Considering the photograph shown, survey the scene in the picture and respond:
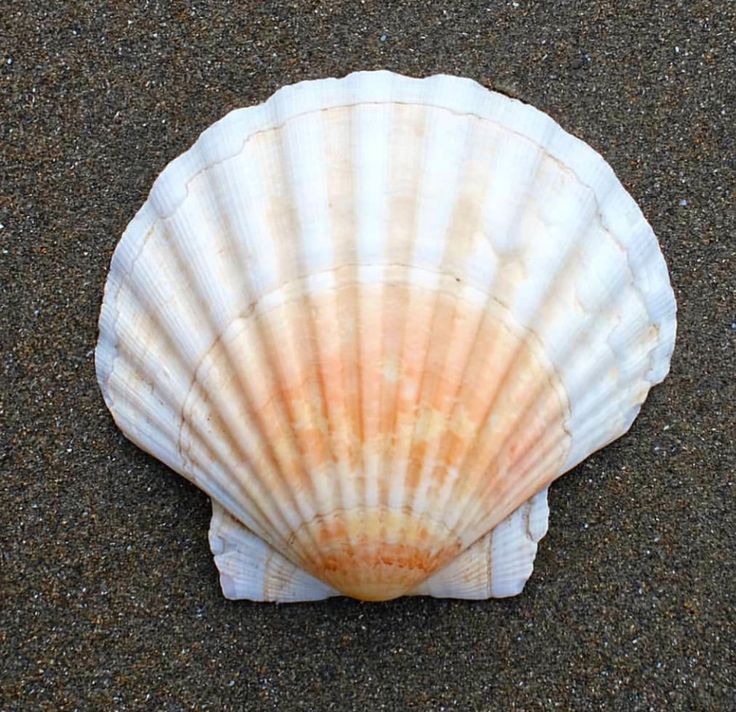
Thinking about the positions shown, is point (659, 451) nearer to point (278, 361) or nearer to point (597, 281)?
point (597, 281)

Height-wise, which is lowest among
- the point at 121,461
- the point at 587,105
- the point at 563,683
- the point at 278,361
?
the point at 563,683

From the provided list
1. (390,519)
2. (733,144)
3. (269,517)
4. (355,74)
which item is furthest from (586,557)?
(355,74)

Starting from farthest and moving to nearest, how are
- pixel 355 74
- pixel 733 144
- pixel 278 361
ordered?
pixel 733 144 < pixel 355 74 < pixel 278 361

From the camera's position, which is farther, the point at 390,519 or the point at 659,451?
the point at 659,451

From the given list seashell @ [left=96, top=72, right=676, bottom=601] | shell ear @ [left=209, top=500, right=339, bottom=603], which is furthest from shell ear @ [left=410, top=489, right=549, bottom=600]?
shell ear @ [left=209, top=500, right=339, bottom=603]

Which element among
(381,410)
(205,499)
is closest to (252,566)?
(205,499)

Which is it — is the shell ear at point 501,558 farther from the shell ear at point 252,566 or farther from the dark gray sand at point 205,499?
the shell ear at point 252,566

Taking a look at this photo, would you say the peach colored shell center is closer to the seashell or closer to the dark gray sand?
the seashell
